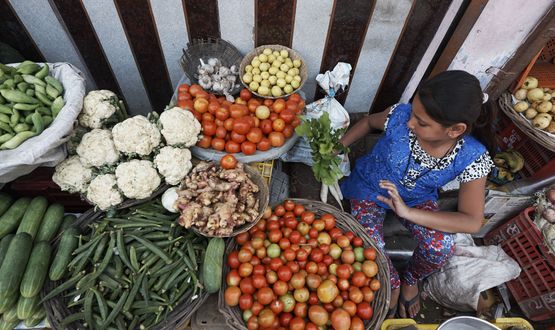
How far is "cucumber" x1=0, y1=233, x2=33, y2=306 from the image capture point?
82.6 inches

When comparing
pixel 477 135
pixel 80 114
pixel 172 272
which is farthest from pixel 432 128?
pixel 80 114

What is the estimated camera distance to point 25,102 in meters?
2.35

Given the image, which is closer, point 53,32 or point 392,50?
point 53,32

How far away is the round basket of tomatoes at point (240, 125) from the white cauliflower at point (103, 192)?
771mm

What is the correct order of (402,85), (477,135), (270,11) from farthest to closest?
(402,85) → (270,11) → (477,135)

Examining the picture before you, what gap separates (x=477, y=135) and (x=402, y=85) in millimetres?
1194

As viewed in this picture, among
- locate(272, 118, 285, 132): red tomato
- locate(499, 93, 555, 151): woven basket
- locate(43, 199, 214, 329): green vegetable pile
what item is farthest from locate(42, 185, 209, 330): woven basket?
locate(499, 93, 555, 151): woven basket

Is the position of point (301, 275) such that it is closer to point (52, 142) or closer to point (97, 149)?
point (97, 149)

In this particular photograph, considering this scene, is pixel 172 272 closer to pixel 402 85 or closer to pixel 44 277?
pixel 44 277

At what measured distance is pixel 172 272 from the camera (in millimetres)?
2375

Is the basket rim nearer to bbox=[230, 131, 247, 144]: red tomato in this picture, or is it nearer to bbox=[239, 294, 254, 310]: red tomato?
bbox=[230, 131, 247, 144]: red tomato

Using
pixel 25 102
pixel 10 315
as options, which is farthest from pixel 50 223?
pixel 25 102

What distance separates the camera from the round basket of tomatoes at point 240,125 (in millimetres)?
2863

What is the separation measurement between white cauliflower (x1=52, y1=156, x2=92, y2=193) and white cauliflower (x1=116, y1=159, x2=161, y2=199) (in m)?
0.30
